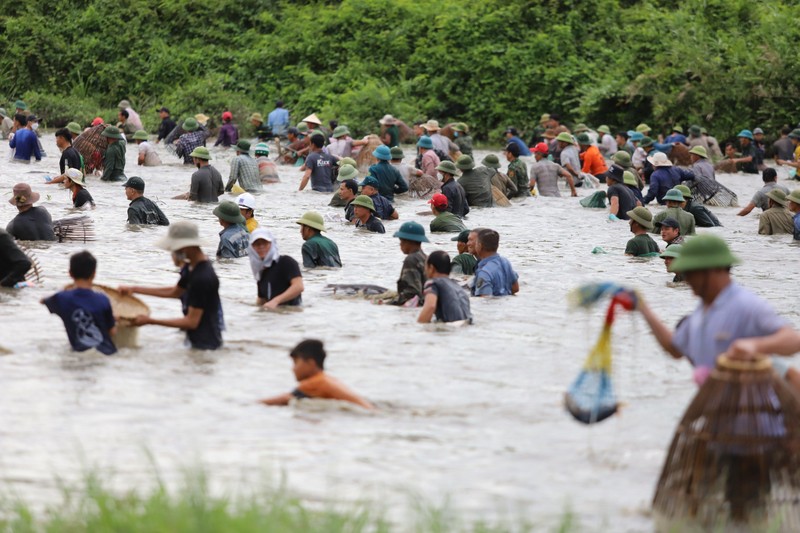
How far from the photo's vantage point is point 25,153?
26.8 meters

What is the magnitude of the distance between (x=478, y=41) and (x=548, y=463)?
31.6 metres

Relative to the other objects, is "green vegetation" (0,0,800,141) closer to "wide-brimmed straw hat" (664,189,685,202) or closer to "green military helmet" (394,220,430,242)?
"wide-brimmed straw hat" (664,189,685,202)

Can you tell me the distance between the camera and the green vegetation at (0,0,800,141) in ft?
115

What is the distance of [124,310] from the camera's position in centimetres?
1041

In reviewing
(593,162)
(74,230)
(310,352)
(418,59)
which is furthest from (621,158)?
(418,59)

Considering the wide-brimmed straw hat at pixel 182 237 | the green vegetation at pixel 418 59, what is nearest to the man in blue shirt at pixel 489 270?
the wide-brimmed straw hat at pixel 182 237

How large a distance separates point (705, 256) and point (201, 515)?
2805 mm

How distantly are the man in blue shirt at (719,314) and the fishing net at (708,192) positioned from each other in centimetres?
1724

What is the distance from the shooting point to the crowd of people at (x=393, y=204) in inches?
386

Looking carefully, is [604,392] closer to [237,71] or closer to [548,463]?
[548,463]

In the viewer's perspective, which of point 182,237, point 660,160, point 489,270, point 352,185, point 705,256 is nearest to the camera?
point 705,256

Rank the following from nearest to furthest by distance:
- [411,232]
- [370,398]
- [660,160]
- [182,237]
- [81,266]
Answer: [370,398] < [81,266] < [182,237] < [411,232] < [660,160]

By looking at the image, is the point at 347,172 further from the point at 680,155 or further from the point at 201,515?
the point at 201,515

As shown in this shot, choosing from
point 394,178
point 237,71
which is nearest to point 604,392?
point 394,178
